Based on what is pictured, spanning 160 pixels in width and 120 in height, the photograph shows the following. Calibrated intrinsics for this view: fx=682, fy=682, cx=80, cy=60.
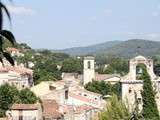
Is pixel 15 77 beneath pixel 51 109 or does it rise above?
above

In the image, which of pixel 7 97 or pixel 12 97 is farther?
pixel 12 97

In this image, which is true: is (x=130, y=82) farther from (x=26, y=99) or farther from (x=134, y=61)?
(x=26, y=99)

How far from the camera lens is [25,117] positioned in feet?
135

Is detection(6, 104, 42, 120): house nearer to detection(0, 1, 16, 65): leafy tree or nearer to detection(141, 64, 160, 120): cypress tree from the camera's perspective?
detection(141, 64, 160, 120): cypress tree

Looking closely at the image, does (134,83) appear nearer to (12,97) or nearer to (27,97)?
(27,97)

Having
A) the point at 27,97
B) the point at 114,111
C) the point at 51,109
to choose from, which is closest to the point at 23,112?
the point at 114,111

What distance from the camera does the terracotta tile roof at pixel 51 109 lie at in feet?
155

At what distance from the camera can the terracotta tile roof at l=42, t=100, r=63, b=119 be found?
4722 cm

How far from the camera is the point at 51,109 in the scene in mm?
49938

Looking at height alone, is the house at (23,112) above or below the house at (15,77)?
below

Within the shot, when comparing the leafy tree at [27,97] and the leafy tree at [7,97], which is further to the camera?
the leafy tree at [27,97]

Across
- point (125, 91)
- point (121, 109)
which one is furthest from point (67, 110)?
point (121, 109)

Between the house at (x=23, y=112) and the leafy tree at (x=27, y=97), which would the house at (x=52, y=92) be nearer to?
the leafy tree at (x=27, y=97)

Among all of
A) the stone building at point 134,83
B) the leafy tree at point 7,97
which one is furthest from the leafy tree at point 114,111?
the stone building at point 134,83
